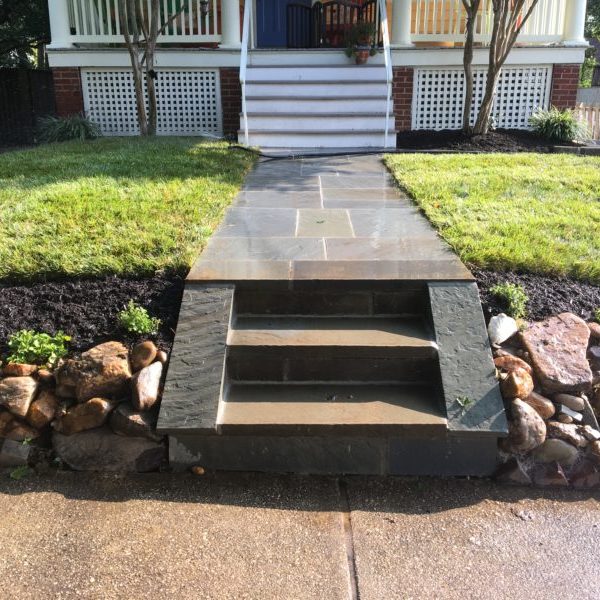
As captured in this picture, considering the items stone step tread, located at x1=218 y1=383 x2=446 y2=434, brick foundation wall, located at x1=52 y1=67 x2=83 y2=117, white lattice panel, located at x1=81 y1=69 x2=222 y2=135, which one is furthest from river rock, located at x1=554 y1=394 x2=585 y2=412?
brick foundation wall, located at x1=52 y1=67 x2=83 y2=117

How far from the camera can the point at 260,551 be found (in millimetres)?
2422

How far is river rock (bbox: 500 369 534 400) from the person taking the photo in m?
3.07

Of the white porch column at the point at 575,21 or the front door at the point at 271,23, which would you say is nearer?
the white porch column at the point at 575,21

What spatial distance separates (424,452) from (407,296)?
935 mm

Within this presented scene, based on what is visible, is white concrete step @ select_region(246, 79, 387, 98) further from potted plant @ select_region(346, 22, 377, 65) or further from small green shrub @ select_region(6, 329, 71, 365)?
→ small green shrub @ select_region(6, 329, 71, 365)

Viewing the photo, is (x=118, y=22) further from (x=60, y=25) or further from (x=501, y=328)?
(x=501, y=328)

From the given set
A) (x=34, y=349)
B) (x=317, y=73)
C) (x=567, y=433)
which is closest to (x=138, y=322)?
(x=34, y=349)

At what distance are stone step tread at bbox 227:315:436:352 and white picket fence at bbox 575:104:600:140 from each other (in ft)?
28.5

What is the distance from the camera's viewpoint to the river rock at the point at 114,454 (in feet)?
9.74

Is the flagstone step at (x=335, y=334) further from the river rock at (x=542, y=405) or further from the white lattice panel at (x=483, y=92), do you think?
the white lattice panel at (x=483, y=92)

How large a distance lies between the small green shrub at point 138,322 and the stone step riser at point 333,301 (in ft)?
1.54

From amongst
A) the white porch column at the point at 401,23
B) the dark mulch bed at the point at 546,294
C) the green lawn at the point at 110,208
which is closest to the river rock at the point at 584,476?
the dark mulch bed at the point at 546,294

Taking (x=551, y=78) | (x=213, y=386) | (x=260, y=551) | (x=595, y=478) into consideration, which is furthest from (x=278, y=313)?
(x=551, y=78)

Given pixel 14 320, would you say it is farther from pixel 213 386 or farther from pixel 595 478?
pixel 595 478
